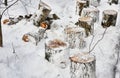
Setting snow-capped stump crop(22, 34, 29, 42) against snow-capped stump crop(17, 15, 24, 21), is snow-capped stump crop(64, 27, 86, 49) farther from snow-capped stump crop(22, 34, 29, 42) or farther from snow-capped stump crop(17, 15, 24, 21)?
snow-capped stump crop(17, 15, 24, 21)

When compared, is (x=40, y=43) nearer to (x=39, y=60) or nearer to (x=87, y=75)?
(x=39, y=60)

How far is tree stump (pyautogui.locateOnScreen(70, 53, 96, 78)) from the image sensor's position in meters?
4.33

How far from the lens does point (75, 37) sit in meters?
5.54

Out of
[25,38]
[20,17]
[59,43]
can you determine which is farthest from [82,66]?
[20,17]

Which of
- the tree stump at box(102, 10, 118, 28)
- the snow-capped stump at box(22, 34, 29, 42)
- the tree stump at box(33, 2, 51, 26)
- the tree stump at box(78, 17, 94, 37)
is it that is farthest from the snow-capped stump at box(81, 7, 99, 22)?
the snow-capped stump at box(22, 34, 29, 42)

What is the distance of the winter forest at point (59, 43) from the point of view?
15.4ft

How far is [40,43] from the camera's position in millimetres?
5754

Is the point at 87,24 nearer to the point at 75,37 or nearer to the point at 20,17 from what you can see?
the point at 75,37

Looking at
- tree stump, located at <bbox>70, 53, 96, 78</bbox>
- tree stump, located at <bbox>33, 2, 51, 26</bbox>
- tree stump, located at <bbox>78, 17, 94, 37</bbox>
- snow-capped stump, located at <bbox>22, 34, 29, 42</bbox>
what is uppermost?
tree stump, located at <bbox>33, 2, 51, 26</bbox>

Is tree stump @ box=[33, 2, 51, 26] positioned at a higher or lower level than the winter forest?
higher

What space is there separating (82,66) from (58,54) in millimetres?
640

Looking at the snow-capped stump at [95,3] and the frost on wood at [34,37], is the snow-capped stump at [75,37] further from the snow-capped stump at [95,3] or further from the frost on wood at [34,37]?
the snow-capped stump at [95,3]

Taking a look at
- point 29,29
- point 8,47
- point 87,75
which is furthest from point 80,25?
point 87,75

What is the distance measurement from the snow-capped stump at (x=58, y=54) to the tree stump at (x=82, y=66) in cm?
43
